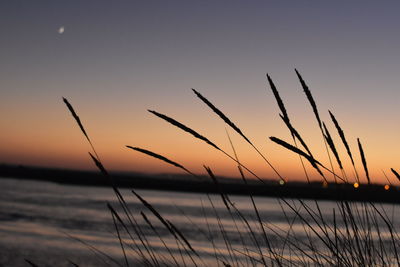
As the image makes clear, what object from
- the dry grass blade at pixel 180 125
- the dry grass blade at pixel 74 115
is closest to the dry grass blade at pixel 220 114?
the dry grass blade at pixel 180 125

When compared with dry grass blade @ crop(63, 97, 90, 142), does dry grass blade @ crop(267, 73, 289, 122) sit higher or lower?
higher

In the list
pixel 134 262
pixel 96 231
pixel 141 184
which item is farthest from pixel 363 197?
pixel 141 184

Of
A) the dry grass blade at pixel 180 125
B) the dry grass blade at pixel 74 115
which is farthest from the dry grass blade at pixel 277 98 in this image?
the dry grass blade at pixel 74 115

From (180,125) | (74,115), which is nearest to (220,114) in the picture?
(180,125)

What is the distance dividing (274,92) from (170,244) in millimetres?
13483

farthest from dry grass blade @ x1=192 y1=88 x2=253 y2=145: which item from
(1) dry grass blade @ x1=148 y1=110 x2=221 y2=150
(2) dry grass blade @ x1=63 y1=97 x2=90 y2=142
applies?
(2) dry grass blade @ x1=63 y1=97 x2=90 y2=142

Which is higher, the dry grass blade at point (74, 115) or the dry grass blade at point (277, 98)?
the dry grass blade at point (277, 98)

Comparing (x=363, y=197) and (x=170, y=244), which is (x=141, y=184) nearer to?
(x=170, y=244)

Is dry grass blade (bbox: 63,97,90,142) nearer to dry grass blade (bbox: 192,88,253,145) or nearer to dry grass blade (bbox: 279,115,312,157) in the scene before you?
dry grass blade (bbox: 192,88,253,145)

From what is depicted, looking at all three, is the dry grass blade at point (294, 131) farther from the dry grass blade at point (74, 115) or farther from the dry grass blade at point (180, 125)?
the dry grass blade at point (74, 115)

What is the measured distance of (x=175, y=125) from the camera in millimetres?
1755

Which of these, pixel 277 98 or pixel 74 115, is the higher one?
pixel 277 98

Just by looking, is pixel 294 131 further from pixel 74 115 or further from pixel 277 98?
pixel 74 115

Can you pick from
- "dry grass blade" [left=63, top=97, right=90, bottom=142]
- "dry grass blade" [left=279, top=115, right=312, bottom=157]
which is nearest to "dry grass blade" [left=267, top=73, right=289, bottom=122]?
"dry grass blade" [left=279, top=115, right=312, bottom=157]
